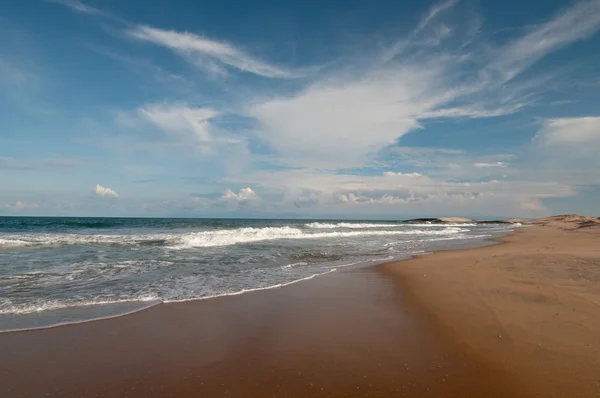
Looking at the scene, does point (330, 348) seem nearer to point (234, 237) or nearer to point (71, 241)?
point (234, 237)

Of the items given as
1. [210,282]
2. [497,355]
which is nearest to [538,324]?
[497,355]

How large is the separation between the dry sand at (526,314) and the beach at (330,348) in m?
0.02

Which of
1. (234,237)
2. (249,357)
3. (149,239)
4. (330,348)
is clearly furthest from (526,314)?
(149,239)

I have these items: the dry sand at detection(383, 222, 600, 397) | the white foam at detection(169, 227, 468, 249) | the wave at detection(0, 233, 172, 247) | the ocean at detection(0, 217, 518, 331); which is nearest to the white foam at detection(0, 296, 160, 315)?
the ocean at detection(0, 217, 518, 331)

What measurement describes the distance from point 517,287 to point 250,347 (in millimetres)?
6383

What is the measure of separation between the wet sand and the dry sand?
13.1 inches

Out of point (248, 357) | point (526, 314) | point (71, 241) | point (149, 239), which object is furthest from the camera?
point (149, 239)

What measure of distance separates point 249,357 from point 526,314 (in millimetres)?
4807

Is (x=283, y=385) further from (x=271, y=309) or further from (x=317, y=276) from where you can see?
(x=317, y=276)

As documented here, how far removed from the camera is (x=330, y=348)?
172 inches

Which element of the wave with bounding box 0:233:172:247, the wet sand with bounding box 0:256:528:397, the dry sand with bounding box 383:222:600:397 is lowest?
the wet sand with bounding box 0:256:528:397

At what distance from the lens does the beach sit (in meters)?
3.45

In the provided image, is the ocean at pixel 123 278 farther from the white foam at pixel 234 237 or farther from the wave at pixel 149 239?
the white foam at pixel 234 237

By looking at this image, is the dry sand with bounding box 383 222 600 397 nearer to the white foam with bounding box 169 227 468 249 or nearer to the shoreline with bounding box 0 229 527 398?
the shoreline with bounding box 0 229 527 398
